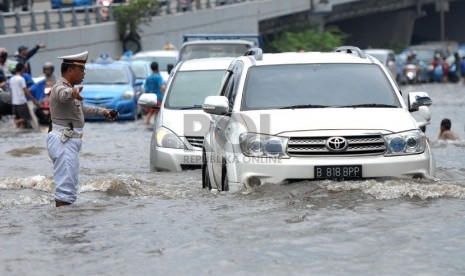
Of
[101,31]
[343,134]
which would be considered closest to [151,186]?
[343,134]

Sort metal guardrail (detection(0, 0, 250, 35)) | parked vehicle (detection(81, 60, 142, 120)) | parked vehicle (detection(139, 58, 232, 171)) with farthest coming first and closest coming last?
metal guardrail (detection(0, 0, 250, 35)) → parked vehicle (detection(81, 60, 142, 120)) → parked vehicle (detection(139, 58, 232, 171))

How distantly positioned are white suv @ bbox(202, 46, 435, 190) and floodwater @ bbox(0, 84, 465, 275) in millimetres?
160

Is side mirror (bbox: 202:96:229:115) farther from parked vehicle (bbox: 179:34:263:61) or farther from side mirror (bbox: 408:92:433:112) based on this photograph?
parked vehicle (bbox: 179:34:263:61)

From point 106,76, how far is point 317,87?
61.3 feet

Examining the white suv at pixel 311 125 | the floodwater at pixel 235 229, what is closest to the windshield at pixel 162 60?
the floodwater at pixel 235 229

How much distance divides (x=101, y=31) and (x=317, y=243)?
3792 cm

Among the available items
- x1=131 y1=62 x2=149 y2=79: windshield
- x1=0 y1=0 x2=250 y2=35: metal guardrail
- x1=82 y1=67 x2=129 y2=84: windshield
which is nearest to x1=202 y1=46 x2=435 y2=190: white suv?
x1=82 y1=67 x2=129 y2=84: windshield

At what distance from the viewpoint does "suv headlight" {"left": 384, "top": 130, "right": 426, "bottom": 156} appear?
1150 centimetres

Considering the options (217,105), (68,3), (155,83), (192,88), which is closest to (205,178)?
(217,105)

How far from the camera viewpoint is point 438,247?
9227mm

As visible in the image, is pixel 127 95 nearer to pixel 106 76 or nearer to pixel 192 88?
pixel 106 76

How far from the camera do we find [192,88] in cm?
1725

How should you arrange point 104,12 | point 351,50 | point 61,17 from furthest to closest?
1. point 104,12
2. point 61,17
3. point 351,50

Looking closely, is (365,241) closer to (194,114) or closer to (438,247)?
(438,247)
